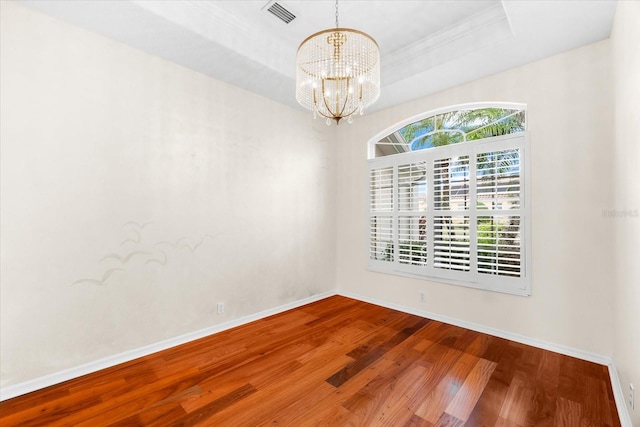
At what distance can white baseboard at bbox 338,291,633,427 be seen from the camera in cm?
188

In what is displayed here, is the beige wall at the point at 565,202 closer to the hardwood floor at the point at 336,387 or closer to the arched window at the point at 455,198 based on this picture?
the arched window at the point at 455,198

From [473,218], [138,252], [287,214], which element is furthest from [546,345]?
[138,252]

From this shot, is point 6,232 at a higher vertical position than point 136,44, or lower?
lower

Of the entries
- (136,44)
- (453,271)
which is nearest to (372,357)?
(453,271)

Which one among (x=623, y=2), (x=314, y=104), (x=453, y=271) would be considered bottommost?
(x=453, y=271)

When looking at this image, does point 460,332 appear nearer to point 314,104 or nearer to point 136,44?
point 314,104

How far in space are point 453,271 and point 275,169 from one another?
2572mm

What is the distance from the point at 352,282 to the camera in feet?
14.5

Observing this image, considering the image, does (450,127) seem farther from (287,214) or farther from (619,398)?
(619,398)

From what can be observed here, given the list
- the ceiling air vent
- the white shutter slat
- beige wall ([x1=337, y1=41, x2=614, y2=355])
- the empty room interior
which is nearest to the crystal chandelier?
the empty room interior

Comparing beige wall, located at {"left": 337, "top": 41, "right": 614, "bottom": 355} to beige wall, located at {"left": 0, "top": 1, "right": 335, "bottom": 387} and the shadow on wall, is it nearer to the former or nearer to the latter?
beige wall, located at {"left": 0, "top": 1, "right": 335, "bottom": 387}

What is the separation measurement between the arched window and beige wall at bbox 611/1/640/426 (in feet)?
2.44

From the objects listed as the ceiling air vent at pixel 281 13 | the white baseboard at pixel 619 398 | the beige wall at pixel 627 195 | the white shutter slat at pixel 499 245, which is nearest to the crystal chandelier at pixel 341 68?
the ceiling air vent at pixel 281 13

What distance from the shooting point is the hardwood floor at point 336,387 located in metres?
1.81
